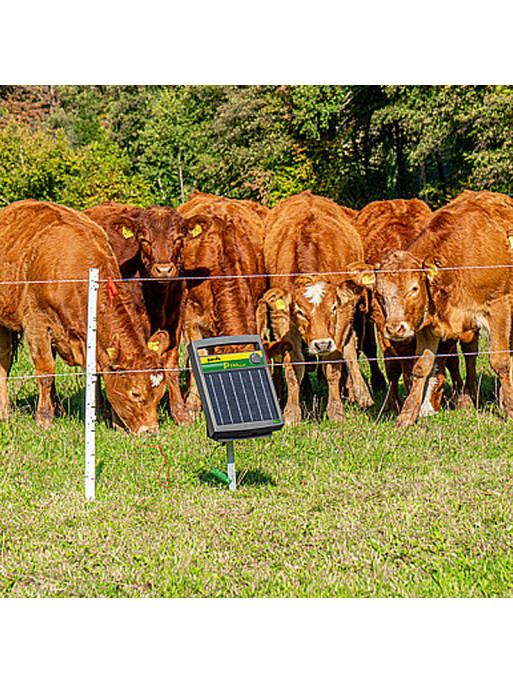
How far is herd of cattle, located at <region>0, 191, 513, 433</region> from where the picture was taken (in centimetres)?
798

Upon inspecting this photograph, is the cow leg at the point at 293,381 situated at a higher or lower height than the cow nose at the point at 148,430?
higher

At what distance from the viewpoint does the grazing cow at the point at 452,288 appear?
26.3 feet

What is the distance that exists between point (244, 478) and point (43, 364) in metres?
3.11

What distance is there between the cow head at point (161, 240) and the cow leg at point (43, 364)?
4.67 feet

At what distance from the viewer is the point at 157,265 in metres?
8.77

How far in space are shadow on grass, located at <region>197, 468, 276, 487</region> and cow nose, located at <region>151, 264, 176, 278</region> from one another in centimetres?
279

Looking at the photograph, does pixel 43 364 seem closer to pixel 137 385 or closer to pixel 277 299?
pixel 137 385

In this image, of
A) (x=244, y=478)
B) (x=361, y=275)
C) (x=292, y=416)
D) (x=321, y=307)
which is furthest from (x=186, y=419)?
(x=361, y=275)

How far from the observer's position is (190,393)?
30.7ft

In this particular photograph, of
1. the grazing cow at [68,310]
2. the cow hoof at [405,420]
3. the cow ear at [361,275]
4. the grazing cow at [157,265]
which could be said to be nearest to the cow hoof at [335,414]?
the cow hoof at [405,420]

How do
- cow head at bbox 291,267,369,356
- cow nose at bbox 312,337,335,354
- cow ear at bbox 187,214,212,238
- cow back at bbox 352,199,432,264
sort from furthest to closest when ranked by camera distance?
cow back at bbox 352,199,432,264 < cow ear at bbox 187,214,212,238 < cow head at bbox 291,267,369,356 < cow nose at bbox 312,337,335,354

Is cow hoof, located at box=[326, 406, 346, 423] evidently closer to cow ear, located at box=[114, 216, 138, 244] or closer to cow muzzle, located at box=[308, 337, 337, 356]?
cow muzzle, located at box=[308, 337, 337, 356]

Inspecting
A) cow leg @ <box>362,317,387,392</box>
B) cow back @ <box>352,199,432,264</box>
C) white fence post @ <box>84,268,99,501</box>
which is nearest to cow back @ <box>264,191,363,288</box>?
cow back @ <box>352,199,432,264</box>

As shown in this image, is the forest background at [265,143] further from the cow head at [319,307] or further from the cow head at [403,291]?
the cow head at [403,291]
